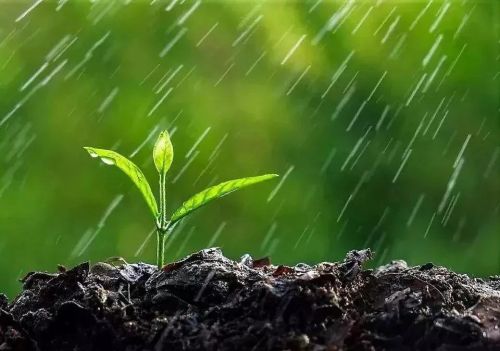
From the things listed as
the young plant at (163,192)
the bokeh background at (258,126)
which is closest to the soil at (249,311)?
the young plant at (163,192)

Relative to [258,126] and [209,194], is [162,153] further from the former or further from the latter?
[258,126]

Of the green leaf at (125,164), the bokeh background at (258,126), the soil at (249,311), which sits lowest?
the soil at (249,311)

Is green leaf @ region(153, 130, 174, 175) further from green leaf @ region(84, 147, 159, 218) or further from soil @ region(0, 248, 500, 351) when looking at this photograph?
soil @ region(0, 248, 500, 351)

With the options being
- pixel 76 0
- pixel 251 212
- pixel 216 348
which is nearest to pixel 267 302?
pixel 216 348

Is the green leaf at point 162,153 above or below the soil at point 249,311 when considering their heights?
above

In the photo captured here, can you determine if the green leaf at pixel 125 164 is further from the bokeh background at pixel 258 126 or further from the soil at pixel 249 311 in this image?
the bokeh background at pixel 258 126

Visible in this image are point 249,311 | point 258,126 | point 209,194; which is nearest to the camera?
point 249,311

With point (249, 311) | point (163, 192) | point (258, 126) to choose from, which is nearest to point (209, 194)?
point (163, 192)
